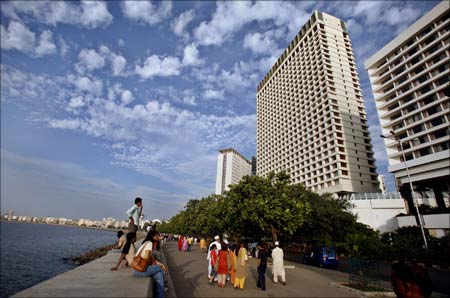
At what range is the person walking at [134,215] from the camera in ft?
27.5

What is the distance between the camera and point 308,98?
72.4 meters

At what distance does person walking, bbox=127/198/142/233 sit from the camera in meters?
8.38

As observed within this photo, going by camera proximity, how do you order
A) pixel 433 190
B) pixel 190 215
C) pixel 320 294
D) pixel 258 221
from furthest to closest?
pixel 190 215, pixel 433 190, pixel 258 221, pixel 320 294

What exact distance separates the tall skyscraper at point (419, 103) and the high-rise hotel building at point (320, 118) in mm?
12669

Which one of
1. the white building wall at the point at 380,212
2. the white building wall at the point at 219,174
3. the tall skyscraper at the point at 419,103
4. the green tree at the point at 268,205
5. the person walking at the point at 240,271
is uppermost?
the white building wall at the point at 219,174

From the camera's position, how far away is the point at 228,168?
539ft

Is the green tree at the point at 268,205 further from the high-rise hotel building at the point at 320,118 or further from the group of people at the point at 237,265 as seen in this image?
the high-rise hotel building at the point at 320,118

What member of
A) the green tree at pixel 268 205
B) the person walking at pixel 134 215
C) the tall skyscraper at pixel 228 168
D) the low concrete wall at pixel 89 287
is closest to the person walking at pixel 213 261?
the person walking at pixel 134 215

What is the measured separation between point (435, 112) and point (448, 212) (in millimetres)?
18008

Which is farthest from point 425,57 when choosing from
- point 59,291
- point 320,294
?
point 59,291

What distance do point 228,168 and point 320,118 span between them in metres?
104

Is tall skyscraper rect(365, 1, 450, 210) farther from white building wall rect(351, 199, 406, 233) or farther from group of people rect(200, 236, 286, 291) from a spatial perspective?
group of people rect(200, 236, 286, 291)

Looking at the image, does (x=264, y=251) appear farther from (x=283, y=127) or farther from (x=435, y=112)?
(x=283, y=127)

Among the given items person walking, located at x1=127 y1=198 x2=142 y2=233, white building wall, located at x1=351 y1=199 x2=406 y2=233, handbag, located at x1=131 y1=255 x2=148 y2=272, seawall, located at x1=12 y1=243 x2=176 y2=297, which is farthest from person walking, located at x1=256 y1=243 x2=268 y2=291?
white building wall, located at x1=351 y1=199 x2=406 y2=233
